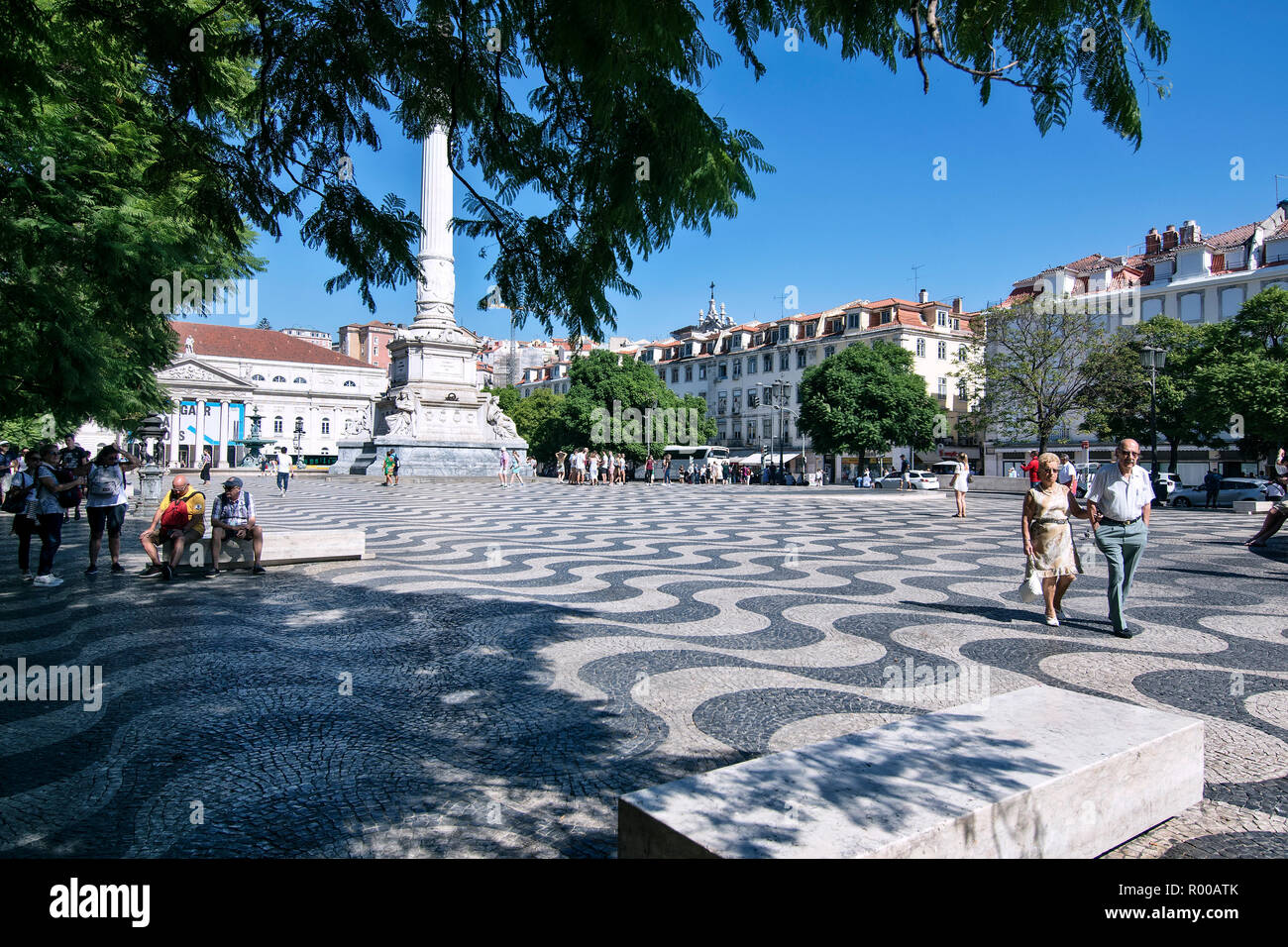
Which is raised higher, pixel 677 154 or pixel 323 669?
pixel 677 154

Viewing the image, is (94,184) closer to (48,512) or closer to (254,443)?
(48,512)

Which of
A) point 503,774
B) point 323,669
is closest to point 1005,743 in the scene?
point 503,774

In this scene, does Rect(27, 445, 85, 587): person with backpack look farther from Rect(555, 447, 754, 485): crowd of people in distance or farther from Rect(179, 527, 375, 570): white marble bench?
Rect(555, 447, 754, 485): crowd of people in distance

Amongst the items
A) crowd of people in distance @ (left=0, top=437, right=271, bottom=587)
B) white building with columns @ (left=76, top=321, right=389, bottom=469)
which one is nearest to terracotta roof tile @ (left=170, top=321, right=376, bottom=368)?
white building with columns @ (left=76, top=321, right=389, bottom=469)

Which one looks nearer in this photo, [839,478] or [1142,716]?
[1142,716]

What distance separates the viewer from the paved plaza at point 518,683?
3.14m

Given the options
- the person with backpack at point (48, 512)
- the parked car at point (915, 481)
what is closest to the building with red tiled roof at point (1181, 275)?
the parked car at point (915, 481)

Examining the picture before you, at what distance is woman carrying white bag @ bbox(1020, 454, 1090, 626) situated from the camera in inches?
269

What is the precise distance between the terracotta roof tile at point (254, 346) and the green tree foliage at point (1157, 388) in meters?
82.1

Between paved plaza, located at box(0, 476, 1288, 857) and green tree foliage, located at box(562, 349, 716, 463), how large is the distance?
49.0m

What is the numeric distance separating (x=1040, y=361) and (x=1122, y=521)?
3122 cm

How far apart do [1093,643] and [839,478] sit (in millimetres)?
60442
